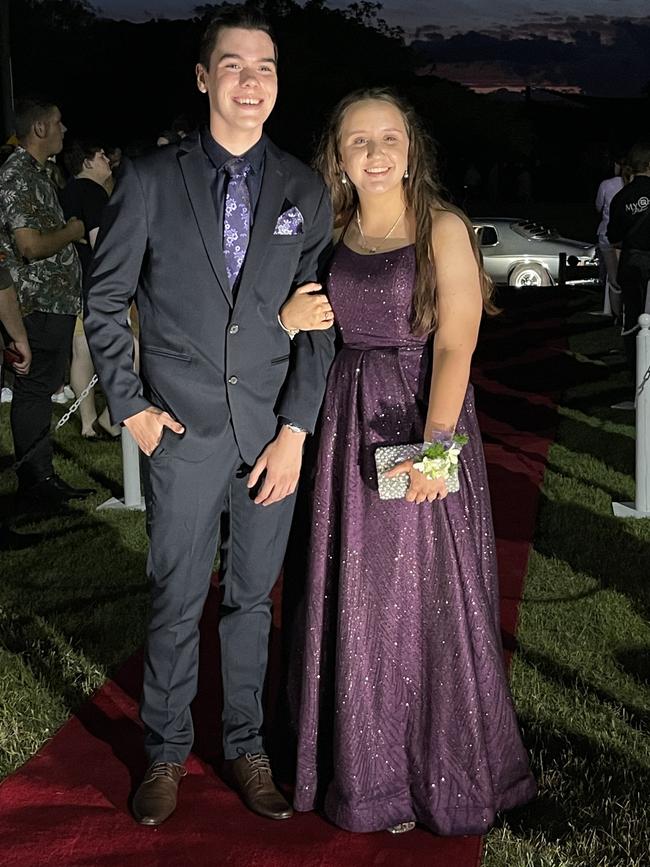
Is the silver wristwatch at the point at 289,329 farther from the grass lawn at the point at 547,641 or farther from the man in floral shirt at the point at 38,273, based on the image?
the man in floral shirt at the point at 38,273

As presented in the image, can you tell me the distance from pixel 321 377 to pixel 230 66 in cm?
92

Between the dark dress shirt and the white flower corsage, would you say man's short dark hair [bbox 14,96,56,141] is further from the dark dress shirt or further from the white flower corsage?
the white flower corsage

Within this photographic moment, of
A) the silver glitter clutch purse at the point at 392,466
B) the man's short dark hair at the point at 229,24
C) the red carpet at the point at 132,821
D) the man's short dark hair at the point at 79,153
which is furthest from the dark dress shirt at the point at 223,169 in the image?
the man's short dark hair at the point at 79,153

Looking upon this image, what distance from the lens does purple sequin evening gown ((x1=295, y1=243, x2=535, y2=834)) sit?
11.7 feet

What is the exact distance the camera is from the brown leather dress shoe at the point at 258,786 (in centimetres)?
370

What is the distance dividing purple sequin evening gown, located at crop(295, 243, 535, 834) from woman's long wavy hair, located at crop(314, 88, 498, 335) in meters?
0.07

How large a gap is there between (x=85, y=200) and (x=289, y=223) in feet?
17.2

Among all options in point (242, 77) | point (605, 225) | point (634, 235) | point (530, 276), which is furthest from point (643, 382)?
point (530, 276)

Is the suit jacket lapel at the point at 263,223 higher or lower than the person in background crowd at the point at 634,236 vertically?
higher

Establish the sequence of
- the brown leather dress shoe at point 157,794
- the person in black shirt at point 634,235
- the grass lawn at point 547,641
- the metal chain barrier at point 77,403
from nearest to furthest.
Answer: the brown leather dress shoe at point 157,794 → the grass lawn at point 547,641 → the metal chain barrier at point 77,403 → the person in black shirt at point 634,235

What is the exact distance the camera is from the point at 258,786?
3.76 metres

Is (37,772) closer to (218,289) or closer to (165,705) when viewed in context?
(165,705)

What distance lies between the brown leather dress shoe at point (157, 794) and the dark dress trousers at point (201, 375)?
40 millimetres

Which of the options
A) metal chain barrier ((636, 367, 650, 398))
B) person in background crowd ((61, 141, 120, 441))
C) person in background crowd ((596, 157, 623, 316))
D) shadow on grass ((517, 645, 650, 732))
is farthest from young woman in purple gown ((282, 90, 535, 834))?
person in background crowd ((596, 157, 623, 316))
